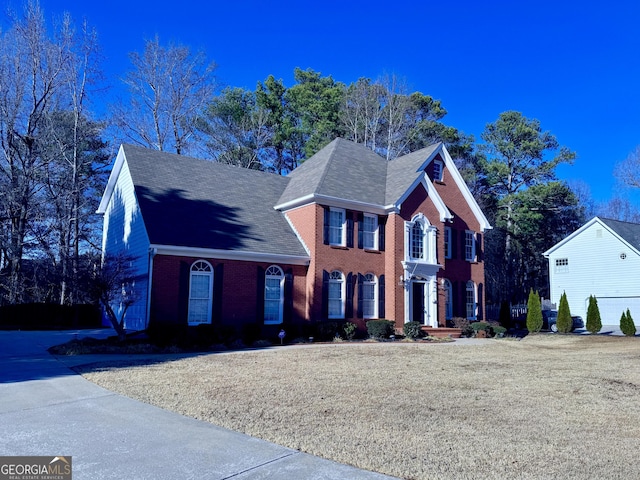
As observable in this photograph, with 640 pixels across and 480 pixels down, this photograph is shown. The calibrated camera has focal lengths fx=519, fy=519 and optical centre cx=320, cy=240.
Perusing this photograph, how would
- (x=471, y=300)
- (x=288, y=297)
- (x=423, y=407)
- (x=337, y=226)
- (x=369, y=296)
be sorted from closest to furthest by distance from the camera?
(x=423, y=407), (x=288, y=297), (x=337, y=226), (x=369, y=296), (x=471, y=300)

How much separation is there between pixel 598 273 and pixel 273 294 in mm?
26128

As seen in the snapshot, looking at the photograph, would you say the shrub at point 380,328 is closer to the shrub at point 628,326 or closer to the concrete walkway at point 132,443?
the shrub at point 628,326

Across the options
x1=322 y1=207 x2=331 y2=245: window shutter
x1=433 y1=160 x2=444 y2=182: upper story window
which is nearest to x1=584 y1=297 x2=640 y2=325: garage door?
x1=433 y1=160 x2=444 y2=182: upper story window

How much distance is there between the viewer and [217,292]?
61.1 feet

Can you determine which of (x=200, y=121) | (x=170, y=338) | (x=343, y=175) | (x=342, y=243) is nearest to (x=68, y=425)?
(x=170, y=338)

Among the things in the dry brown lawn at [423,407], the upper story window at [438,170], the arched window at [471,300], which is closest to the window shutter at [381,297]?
the arched window at [471,300]

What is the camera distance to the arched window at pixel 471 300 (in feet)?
86.9

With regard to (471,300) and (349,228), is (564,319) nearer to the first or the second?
(471,300)

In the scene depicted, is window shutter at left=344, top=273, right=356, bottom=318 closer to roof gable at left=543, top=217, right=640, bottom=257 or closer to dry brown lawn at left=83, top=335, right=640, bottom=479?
dry brown lawn at left=83, top=335, right=640, bottom=479

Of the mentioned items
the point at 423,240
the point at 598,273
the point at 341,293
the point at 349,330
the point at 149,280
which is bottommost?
the point at 349,330

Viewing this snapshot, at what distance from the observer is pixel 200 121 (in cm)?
3800

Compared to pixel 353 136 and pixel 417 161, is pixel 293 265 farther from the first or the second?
pixel 353 136

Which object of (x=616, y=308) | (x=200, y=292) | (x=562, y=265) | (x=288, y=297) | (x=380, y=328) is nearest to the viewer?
(x=200, y=292)

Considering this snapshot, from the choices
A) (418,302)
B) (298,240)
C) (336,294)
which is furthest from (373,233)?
(418,302)
